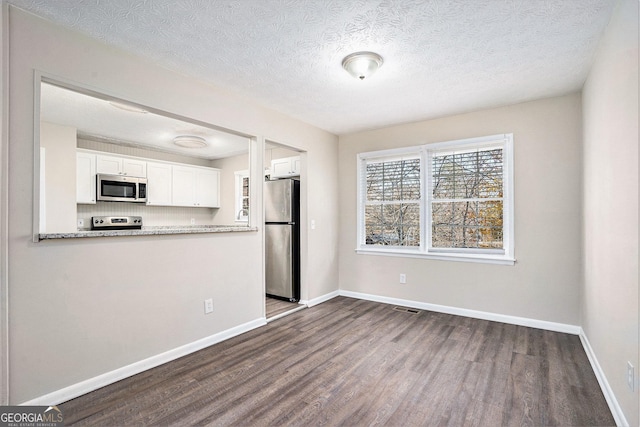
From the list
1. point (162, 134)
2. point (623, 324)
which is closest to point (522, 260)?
point (623, 324)

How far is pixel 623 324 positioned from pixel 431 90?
2369 millimetres

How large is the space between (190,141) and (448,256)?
4.19m

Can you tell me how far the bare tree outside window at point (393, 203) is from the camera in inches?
166

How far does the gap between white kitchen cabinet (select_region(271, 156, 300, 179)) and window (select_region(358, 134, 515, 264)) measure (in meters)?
0.94

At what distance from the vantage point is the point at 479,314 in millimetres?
3654

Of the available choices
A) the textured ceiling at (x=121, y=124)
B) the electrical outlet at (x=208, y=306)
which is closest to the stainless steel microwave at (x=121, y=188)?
the textured ceiling at (x=121, y=124)

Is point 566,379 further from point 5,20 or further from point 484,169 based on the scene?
point 5,20

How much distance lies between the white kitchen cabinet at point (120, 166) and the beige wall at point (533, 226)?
14.8 ft

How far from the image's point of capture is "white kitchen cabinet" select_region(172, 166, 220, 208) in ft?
18.7

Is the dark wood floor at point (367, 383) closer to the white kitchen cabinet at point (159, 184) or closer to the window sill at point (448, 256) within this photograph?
the window sill at point (448, 256)

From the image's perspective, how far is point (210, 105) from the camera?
2941 mm

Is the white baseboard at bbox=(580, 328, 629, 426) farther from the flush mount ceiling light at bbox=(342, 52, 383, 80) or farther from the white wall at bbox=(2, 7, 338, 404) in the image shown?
the white wall at bbox=(2, 7, 338, 404)

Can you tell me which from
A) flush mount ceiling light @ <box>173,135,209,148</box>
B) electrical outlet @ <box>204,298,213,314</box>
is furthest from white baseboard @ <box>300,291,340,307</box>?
flush mount ceiling light @ <box>173,135,209,148</box>

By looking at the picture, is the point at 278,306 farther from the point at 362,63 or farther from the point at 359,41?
the point at 359,41
